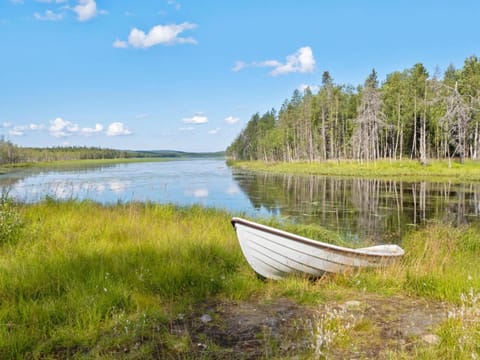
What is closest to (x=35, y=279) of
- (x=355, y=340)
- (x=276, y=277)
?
(x=276, y=277)

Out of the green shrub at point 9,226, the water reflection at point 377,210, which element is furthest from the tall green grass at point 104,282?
the water reflection at point 377,210

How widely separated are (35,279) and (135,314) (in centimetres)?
147

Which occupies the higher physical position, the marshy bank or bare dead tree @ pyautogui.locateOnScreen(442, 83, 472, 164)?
bare dead tree @ pyautogui.locateOnScreen(442, 83, 472, 164)

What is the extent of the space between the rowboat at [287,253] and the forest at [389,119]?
31475 millimetres

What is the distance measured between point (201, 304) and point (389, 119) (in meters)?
57.4

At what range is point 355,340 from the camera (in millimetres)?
3471

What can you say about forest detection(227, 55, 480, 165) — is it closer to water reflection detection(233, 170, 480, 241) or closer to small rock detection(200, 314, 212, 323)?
water reflection detection(233, 170, 480, 241)

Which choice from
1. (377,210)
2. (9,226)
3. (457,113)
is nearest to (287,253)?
(9,226)

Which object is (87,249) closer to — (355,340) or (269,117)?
(355,340)

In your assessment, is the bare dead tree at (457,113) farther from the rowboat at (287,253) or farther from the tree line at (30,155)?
the tree line at (30,155)

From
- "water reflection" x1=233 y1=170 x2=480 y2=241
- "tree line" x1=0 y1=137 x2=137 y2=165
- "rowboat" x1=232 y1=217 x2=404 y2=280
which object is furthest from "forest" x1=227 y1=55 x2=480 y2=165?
"tree line" x1=0 y1=137 x2=137 y2=165

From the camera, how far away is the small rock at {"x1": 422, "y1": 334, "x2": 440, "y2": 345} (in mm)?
3320

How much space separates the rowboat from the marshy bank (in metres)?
0.17

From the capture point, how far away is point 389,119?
54781mm
